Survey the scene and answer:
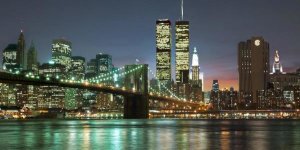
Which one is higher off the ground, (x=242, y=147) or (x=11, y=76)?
(x=11, y=76)

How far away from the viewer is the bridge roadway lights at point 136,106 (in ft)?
353

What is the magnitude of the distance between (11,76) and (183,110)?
84.9m

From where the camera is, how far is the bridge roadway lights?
4235 inches

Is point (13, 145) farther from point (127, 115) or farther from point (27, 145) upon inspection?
point (127, 115)

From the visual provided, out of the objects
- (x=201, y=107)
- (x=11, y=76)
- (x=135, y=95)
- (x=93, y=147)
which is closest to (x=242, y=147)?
(x=93, y=147)

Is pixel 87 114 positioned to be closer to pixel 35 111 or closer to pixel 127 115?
pixel 35 111

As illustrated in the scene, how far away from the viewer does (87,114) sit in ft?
557

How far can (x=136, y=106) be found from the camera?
108m

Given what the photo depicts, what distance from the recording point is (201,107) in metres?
154

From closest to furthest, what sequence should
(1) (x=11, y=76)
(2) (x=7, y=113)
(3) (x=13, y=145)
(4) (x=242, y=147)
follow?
1. (4) (x=242, y=147)
2. (3) (x=13, y=145)
3. (1) (x=11, y=76)
4. (2) (x=7, y=113)

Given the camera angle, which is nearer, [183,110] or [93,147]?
[93,147]

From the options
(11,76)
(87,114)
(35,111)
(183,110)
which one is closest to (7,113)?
(35,111)

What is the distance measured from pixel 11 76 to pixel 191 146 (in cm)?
4737

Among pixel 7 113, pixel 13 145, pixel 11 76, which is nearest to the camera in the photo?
pixel 13 145
